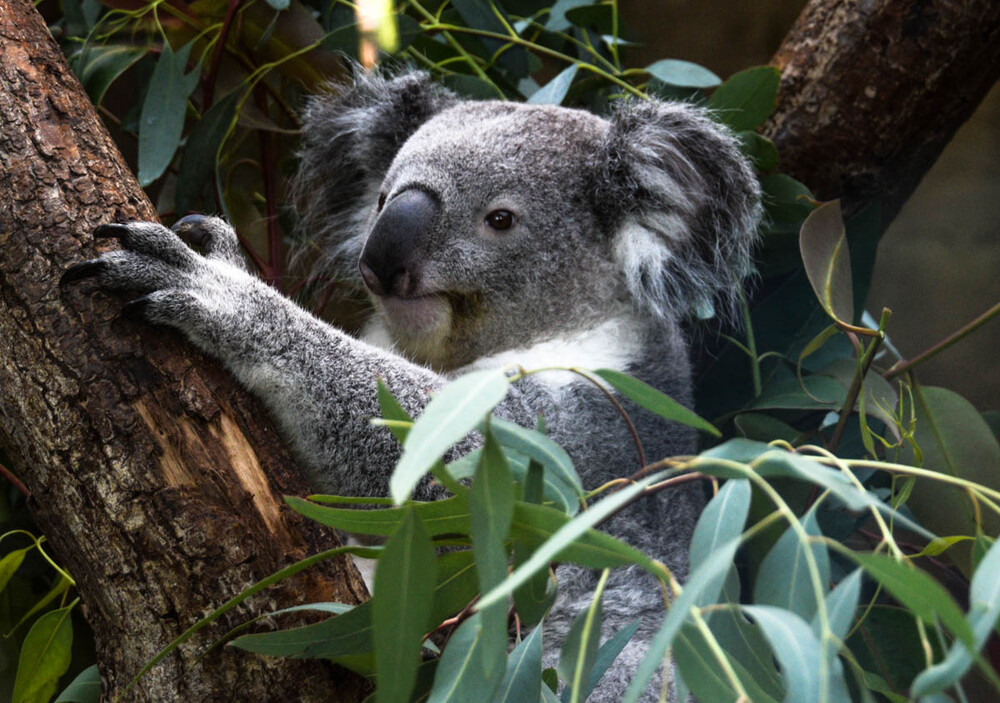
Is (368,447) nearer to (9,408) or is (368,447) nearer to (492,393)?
(9,408)

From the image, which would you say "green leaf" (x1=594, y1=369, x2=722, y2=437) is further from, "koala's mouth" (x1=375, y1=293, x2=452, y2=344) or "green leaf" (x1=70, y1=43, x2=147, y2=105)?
"green leaf" (x1=70, y1=43, x2=147, y2=105)

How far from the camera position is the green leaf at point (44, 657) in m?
1.70

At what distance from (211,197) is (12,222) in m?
1.52

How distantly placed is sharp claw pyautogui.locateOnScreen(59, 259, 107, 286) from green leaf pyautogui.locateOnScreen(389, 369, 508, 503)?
2.45 feet

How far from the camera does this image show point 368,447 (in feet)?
5.38

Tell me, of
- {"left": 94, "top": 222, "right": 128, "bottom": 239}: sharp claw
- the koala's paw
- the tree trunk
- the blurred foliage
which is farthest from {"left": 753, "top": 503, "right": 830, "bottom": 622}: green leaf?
{"left": 94, "top": 222, "right": 128, "bottom": 239}: sharp claw

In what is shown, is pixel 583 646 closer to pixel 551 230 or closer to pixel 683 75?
pixel 551 230

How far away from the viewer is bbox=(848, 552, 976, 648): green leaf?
71cm

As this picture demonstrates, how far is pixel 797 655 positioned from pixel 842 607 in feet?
0.42

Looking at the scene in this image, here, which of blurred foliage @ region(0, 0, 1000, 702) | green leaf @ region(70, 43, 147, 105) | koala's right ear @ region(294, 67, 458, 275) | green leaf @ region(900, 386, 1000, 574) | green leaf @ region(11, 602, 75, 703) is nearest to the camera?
blurred foliage @ region(0, 0, 1000, 702)

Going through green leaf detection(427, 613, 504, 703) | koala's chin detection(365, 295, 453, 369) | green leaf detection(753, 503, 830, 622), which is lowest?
koala's chin detection(365, 295, 453, 369)

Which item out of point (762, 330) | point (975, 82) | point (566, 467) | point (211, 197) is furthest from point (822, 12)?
point (566, 467)

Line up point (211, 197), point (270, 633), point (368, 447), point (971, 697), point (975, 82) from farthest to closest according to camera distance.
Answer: point (971, 697)
point (211, 197)
point (975, 82)
point (368, 447)
point (270, 633)

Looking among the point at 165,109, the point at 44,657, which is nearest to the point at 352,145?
the point at 165,109
